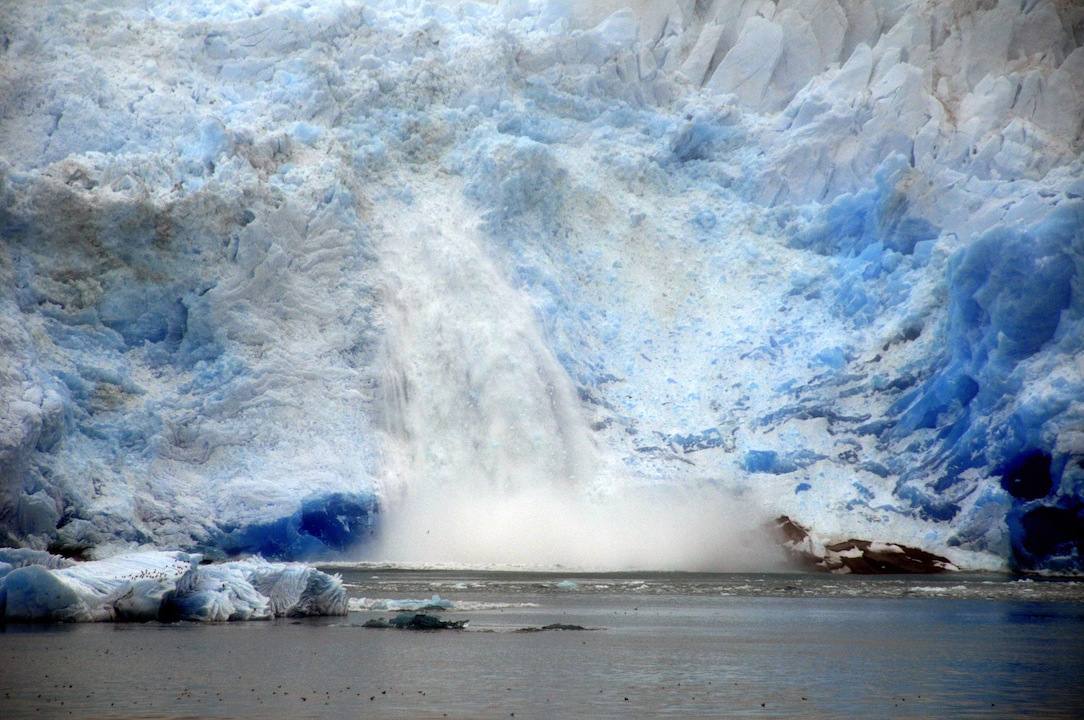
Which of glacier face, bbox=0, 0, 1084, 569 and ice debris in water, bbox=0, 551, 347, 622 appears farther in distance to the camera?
glacier face, bbox=0, 0, 1084, 569

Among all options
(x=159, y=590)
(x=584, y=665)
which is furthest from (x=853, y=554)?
(x=584, y=665)

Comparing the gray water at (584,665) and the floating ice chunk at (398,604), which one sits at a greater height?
the floating ice chunk at (398,604)

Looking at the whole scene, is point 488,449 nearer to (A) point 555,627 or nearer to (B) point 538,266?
(B) point 538,266

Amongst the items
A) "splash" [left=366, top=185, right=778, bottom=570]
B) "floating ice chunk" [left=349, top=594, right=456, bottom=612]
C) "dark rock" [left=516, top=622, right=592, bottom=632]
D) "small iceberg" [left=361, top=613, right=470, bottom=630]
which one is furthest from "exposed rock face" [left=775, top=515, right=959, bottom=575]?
"small iceberg" [left=361, top=613, right=470, bottom=630]

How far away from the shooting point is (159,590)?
16797mm

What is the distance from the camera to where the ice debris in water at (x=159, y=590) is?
1639 centimetres

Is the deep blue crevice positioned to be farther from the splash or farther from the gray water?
the gray water

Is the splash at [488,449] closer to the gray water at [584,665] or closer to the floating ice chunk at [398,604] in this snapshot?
the gray water at [584,665]

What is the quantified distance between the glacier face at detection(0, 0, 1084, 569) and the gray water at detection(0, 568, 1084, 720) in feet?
31.8

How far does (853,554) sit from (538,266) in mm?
10268

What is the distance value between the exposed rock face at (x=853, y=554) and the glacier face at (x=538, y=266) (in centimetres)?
39

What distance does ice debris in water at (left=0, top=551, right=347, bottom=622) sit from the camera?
53.8 ft

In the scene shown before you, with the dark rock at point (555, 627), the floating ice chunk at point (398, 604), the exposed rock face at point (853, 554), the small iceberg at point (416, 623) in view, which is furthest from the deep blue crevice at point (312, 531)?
the dark rock at point (555, 627)

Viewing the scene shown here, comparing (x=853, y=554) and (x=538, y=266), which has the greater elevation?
(x=538, y=266)
